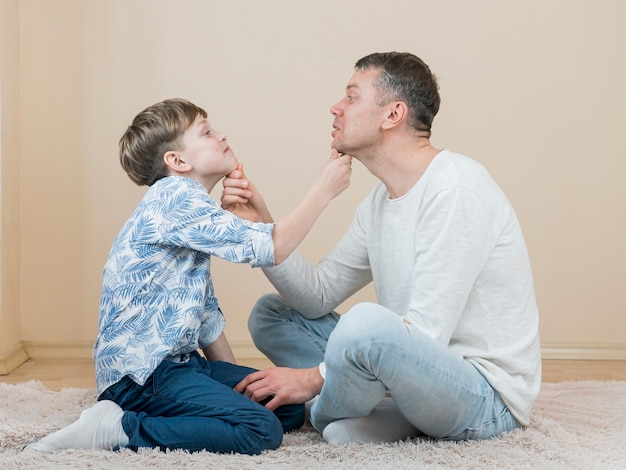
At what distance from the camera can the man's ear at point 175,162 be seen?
203 centimetres

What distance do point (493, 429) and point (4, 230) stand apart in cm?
197

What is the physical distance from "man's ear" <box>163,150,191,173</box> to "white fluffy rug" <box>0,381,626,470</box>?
67 centimetres

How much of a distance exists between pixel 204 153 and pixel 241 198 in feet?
0.52

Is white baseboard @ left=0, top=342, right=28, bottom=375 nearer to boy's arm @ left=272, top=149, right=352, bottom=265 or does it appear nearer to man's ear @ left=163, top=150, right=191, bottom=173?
man's ear @ left=163, top=150, right=191, bottom=173

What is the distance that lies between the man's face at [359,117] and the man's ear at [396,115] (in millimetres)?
17

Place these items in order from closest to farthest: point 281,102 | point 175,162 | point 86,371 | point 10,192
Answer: point 175,162 < point 86,371 < point 10,192 < point 281,102

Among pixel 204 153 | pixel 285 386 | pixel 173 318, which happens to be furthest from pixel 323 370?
pixel 204 153

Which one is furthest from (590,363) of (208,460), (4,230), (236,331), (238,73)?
(4,230)

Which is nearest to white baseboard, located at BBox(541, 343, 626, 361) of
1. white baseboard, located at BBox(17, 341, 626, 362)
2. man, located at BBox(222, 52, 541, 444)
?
white baseboard, located at BBox(17, 341, 626, 362)

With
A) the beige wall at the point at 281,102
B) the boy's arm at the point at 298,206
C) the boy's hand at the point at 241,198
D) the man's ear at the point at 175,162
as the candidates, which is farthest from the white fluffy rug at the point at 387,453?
the beige wall at the point at 281,102

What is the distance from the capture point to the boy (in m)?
1.83

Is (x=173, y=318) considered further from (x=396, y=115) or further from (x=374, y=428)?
(x=396, y=115)

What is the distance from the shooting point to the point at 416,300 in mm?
1829

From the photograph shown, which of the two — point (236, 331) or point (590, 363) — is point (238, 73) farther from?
point (590, 363)
